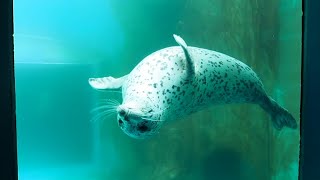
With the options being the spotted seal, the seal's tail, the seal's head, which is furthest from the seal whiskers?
the seal's tail

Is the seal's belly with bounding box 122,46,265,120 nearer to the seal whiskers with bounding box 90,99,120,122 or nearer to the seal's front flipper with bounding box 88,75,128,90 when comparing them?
the seal whiskers with bounding box 90,99,120,122

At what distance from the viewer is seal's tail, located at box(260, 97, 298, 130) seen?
302cm

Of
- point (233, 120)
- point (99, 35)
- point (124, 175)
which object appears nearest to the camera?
point (233, 120)

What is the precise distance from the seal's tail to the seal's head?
1.41 meters

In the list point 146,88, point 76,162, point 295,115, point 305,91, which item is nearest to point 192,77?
point 146,88

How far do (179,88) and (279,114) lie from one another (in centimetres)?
119

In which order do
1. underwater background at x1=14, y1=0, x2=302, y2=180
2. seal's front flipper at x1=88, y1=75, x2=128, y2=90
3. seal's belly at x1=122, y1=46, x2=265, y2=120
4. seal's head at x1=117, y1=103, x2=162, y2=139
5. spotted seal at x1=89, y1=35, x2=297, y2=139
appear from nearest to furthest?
seal's head at x1=117, y1=103, x2=162, y2=139
spotted seal at x1=89, y1=35, x2=297, y2=139
seal's belly at x1=122, y1=46, x2=265, y2=120
seal's front flipper at x1=88, y1=75, x2=128, y2=90
underwater background at x1=14, y1=0, x2=302, y2=180

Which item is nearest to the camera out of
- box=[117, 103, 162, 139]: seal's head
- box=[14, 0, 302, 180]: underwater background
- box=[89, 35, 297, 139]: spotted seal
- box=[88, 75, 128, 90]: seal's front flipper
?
box=[117, 103, 162, 139]: seal's head

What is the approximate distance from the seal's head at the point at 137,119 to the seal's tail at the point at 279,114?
4.61 feet

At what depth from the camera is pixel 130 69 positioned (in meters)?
4.75

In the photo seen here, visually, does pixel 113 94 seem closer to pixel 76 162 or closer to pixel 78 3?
pixel 76 162

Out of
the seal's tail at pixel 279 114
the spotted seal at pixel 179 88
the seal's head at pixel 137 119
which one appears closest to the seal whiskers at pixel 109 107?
the spotted seal at pixel 179 88

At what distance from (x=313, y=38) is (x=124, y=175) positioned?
10.3 feet

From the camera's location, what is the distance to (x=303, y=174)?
1.43 metres
